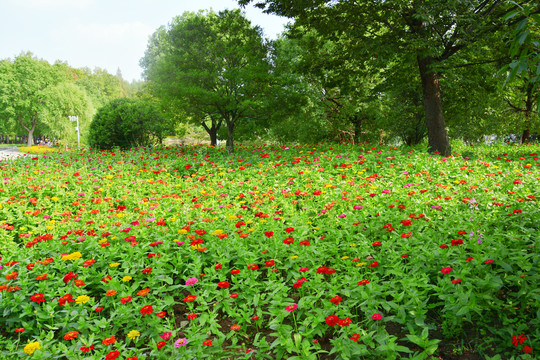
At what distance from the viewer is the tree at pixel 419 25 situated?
26.6ft

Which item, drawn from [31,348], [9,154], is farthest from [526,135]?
[9,154]

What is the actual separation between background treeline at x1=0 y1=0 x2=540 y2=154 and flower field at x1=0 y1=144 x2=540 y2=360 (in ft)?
10.2

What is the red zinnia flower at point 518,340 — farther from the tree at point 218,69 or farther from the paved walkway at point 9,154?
the paved walkway at point 9,154

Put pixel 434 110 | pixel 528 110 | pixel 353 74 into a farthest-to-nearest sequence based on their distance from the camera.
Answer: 1. pixel 528 110
2. pixel 353 74
3. pixel 434 110

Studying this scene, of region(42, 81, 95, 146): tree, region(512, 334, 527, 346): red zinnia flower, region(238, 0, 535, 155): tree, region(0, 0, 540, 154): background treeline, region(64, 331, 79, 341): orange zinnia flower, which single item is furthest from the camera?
region(42, 81, 95, 146): tree

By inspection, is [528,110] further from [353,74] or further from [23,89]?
[23,89]

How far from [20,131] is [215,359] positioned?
198 feet

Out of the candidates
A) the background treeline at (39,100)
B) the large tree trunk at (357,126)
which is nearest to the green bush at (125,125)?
the large tree trunk at (357,126)

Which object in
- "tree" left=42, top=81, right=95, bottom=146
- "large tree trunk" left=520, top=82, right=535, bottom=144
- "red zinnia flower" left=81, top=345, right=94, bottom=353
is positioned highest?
"tree" left=42, top=81, right=95, bottom=146

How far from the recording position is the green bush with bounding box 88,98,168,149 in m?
16.3

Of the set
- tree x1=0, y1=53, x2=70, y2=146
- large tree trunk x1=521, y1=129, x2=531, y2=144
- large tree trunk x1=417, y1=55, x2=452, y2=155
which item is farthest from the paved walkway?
large tree trunk x1=521, y1=129, x2=531, y2=144

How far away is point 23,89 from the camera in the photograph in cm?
4281

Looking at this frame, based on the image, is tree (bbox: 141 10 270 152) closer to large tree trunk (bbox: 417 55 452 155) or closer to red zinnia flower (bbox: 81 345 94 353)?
large tree trunk (bbox: 417 55 452 155)

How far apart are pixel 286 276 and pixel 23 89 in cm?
5352
